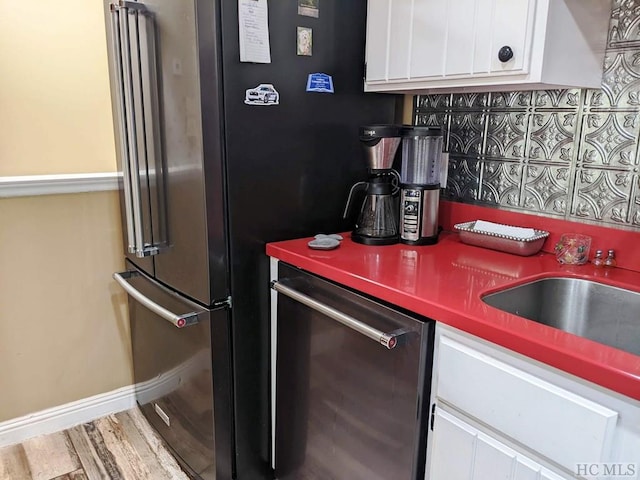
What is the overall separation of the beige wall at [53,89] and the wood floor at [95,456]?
41.8 inches

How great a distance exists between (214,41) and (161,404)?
4.39 ft

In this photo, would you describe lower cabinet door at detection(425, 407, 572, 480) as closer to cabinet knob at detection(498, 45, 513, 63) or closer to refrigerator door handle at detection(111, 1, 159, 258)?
cabinet knob at detection(498, 45, 513, 63)

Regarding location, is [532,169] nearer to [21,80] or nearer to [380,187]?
[380,187]

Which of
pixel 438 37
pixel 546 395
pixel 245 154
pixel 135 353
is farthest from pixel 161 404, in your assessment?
pixel 438 37

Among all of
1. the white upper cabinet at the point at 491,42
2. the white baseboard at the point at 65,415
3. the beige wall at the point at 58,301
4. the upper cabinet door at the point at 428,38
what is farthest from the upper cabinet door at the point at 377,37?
the white baseboard at the point at 65,415

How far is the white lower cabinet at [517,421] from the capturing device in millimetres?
830

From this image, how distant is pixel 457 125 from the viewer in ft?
5.72

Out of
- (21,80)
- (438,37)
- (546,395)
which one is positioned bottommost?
(546,395)

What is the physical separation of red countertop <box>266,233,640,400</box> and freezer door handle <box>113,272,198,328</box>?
325 millimetres

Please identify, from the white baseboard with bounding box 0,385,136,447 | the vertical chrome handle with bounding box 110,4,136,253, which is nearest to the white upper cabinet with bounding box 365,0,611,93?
the vertical chrome handle with bounding box 110,4,136,253

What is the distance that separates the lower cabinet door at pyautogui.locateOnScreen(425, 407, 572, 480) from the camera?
3.16 feet

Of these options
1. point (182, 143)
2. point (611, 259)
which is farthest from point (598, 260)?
point (182, 143)

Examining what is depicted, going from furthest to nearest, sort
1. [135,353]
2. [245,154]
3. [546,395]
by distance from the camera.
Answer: [135,353]
[245,154]
[546,395]

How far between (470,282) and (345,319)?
12.6 inches
